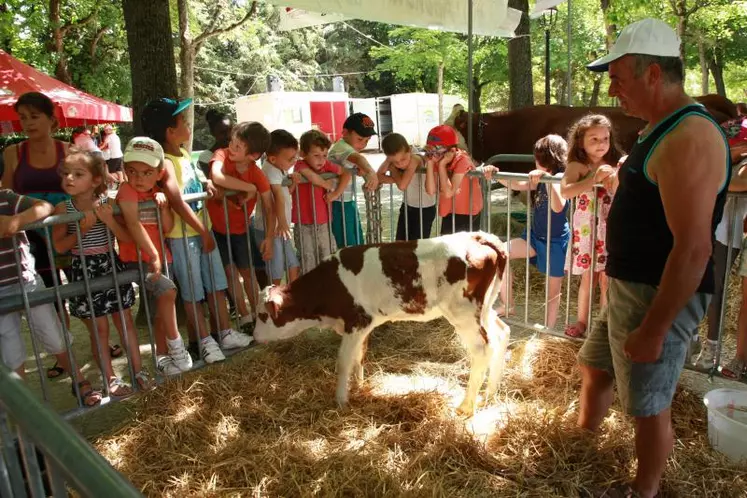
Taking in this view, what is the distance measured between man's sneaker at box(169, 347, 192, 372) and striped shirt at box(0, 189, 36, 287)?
1.11 m

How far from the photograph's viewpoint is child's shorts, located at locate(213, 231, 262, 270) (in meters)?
4.67

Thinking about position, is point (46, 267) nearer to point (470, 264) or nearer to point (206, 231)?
point (206, 231)

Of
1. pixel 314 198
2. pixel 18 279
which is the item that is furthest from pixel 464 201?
pixel 18 279

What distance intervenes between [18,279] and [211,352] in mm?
1475

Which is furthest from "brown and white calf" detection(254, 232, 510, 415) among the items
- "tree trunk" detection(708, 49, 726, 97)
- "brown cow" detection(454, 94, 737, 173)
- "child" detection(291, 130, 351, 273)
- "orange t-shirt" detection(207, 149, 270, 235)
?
"tree trunk" detection(708, 49, 726, 97)

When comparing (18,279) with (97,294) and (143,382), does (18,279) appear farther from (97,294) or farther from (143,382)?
(143,382)

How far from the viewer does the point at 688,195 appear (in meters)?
2.05

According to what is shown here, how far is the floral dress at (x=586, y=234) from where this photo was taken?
4183mm

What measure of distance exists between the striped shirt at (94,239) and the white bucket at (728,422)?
3.86 m

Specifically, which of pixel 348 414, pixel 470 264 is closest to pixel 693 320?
pixel 470 264

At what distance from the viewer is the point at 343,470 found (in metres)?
3.04

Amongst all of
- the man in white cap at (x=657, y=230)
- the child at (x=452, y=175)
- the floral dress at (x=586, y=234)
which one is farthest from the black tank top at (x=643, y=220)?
the child at (x=452, y=175)

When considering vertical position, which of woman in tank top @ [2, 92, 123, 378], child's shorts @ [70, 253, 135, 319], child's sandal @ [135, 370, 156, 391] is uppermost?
woman in tank top @ [2, 92, 123, 378]

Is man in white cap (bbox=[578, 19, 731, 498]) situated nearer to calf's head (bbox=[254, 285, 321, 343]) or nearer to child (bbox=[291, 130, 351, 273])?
calf's head (bbox=[254, 285, 321, 343])
